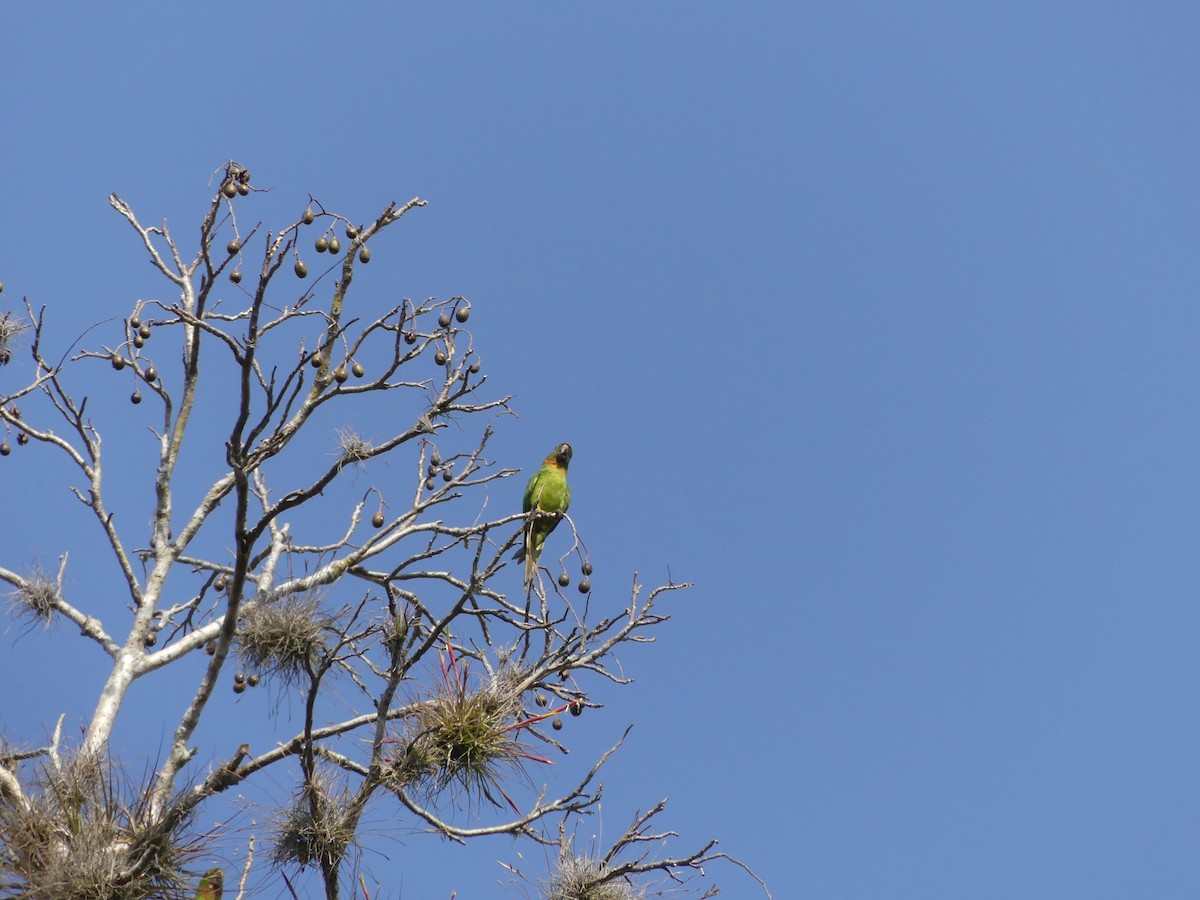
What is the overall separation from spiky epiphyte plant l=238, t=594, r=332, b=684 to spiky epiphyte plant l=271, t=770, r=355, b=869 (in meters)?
0.95

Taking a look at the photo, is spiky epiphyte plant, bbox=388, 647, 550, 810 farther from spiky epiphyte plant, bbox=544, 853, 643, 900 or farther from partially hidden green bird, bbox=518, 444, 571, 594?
partially hidden green bird, bbox=518, 444, 571, 594

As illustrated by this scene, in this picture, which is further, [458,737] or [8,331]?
[8,331]

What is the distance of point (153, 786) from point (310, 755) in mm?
819

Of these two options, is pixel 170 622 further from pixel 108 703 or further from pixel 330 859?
pixel 330 859

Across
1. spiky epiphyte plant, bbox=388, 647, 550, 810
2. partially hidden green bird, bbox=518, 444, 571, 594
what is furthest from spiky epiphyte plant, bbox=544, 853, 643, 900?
partially hidden green bird, bbox=518, 444, 571, 594

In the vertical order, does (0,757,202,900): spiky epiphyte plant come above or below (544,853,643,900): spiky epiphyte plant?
below

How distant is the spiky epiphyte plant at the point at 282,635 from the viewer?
6.55m

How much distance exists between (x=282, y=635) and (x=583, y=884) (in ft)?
7.03

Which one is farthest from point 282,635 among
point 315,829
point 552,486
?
point 552,486

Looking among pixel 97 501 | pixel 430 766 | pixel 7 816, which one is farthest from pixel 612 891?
A: pixel 97 501

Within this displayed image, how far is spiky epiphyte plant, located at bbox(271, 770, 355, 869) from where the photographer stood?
5.69 meters

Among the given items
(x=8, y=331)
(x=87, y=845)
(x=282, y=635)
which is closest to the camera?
(x=87, y=845)

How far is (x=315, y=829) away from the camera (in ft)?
18.7

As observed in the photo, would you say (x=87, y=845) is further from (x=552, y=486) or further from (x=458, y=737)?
(x=552, y=486)
